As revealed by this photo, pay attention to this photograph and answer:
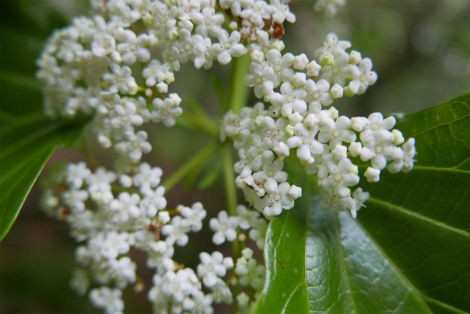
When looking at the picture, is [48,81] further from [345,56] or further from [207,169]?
[207,169]

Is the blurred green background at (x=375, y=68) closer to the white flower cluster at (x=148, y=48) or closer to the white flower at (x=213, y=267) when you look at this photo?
the white flower cluster at (x=148, y=48)

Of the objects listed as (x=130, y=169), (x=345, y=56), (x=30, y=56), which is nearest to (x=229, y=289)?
(x=130, y=169)

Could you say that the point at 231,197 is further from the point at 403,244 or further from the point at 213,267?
the point at 403,244

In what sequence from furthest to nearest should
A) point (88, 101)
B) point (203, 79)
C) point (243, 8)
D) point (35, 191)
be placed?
point (35, 191), point (203, 79), point (88, 101), point (243, 8)

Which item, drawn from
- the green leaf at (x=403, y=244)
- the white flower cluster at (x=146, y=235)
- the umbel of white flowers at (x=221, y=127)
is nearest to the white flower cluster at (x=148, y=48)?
the umbel of white flowers at (x=221, y=127)

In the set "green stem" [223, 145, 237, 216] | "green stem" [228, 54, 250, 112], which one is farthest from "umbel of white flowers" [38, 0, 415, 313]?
"green stem" [228, 54, 250, 112]

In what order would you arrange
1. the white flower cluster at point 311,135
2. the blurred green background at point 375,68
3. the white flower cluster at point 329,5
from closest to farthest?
1. the white flower cluster at point 311,135
2. the white flower cluster at point 329,5
3. the blurred green background at point 375,68

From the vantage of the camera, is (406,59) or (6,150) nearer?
(6,150)

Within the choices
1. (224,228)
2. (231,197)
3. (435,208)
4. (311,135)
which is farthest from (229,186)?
(435,208)

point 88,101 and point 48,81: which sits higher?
point 48,81
